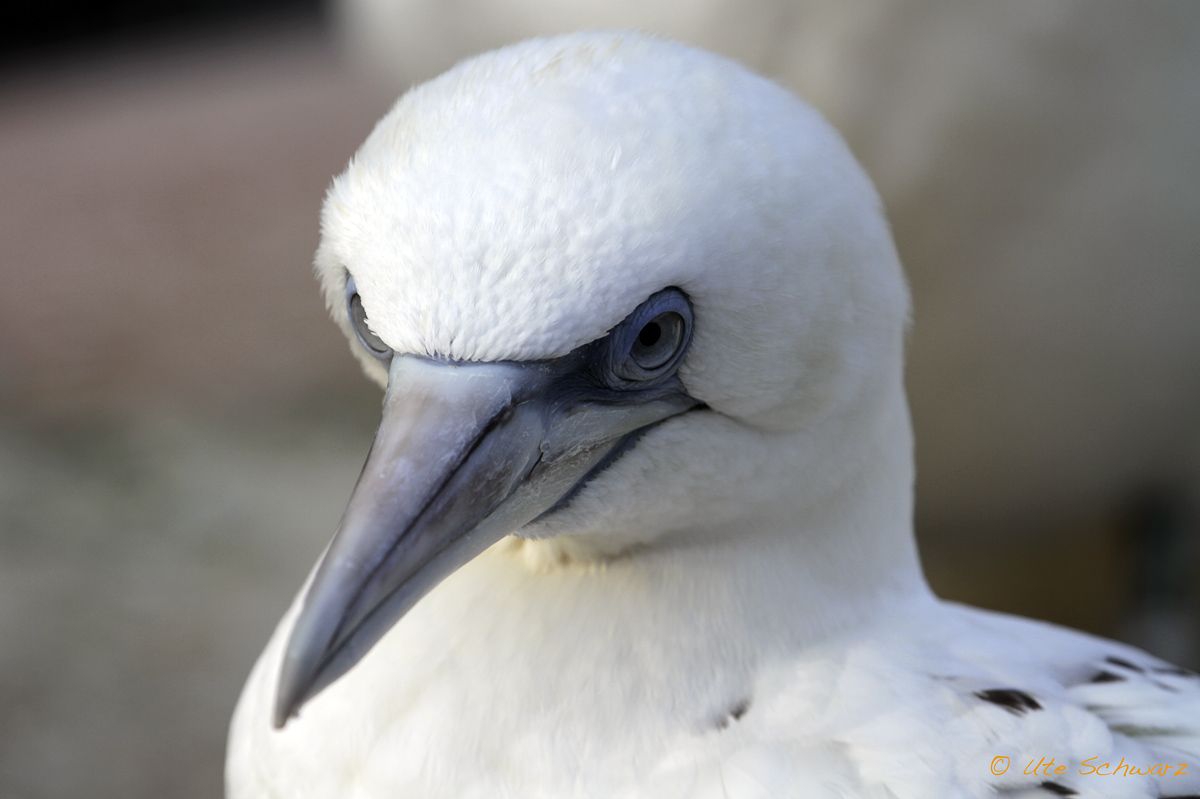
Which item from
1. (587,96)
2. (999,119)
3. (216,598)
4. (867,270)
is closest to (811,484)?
(867,270)

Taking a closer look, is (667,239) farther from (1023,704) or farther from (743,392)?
(1023,704)

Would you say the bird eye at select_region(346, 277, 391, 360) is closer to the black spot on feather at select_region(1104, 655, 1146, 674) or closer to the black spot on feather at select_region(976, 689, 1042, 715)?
the black spot on feather at select_region(976, 689, 1042, 715)

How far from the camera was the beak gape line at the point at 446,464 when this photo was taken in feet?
4.48

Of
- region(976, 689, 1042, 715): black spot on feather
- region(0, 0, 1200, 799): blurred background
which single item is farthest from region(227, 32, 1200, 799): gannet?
region(0, 0, 1200, 799): blurred background

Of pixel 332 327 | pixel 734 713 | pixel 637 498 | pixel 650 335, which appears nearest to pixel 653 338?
pixel 650 335

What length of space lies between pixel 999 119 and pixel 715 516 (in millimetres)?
1909

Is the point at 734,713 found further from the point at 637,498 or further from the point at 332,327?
the point at 332,327

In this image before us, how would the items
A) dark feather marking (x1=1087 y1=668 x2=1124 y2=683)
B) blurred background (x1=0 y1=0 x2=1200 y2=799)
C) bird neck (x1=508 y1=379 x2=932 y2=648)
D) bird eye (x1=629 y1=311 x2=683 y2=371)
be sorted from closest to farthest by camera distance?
bird eye (x1=629 y1=311 x2=683 y2=371) → bird neck (x1=508 y1=379 x2=932 y2=648) → dark feather marking (x1=1087 y1=668 x2=1124 y2=683) → blurred background (x1=0 y1=0 x2=1200 y2=799)

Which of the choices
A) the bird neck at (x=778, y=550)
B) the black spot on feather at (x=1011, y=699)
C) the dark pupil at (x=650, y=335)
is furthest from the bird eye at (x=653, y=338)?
the black spot on feather at (x=1011, y=699)

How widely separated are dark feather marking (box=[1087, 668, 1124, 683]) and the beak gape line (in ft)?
2.75

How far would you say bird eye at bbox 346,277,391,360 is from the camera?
152 cm

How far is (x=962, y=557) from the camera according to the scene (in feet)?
14.9

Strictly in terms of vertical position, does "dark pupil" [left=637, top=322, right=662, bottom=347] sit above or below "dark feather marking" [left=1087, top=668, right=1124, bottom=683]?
above

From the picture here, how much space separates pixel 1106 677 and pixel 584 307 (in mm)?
1040
